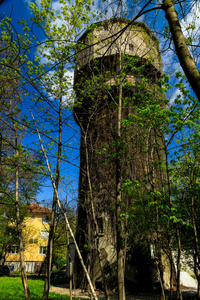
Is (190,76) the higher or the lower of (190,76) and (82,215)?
the higher

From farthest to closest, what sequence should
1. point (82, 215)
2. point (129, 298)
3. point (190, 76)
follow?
point (82, 215)
point (129, 298)
point (190, 76)

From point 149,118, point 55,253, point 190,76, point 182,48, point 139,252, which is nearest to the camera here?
point 190,76

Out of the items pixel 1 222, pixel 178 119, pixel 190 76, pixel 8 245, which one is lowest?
pixel 8 245

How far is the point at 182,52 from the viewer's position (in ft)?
10.2

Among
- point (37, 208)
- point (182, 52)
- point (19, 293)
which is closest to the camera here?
point (182, 52)

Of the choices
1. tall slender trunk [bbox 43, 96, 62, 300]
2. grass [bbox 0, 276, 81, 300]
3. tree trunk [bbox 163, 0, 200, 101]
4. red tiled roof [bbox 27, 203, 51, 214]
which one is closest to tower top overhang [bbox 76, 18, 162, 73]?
tree trunk [bbox 163, 0, 200, 101]

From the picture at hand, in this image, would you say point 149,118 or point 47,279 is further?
point 47,279

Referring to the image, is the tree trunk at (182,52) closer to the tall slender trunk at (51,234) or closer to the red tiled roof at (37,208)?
the tall slender trunk at (51,234)

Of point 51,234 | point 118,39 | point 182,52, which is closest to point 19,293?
point 51,234

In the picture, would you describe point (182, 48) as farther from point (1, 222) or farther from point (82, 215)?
point (1, 222)

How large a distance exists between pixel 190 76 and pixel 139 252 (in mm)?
11162

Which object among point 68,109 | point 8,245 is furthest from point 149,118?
point 8,245

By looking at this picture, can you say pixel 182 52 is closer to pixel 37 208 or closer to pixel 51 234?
pixel 51 234

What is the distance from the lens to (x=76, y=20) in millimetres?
7965
